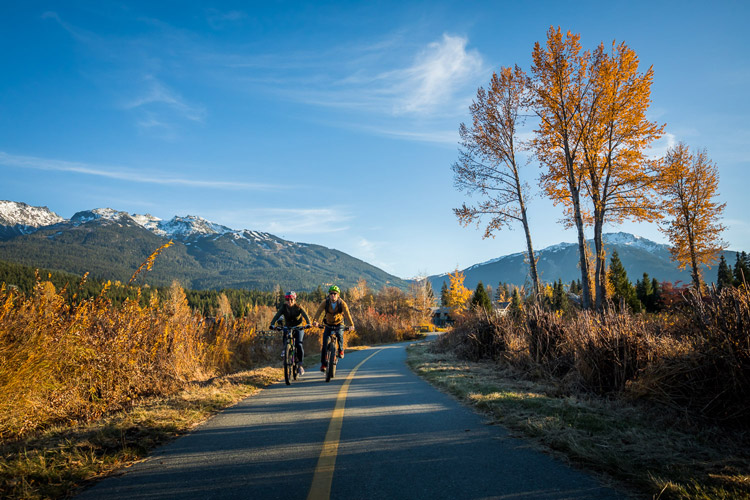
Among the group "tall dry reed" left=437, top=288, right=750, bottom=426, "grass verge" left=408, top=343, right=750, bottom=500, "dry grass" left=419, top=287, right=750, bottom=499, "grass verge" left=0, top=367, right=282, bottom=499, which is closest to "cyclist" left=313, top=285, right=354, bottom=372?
"dry grass" left=419, top=287, right=750, bottom=499

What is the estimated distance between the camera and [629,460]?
12.2 feet

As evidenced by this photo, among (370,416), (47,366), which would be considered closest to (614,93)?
(370,416)

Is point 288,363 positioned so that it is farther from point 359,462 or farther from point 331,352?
point 359,462

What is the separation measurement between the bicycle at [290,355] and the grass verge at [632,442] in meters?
4.45

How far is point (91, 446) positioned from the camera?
14.1 ft

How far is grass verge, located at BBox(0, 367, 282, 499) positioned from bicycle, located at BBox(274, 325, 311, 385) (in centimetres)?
243

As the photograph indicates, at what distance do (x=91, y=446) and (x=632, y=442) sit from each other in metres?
5.81

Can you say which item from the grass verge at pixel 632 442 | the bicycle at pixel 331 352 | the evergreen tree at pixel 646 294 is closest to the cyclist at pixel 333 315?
the bicycle at pixel 331 352

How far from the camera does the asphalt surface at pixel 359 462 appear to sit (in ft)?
10.7

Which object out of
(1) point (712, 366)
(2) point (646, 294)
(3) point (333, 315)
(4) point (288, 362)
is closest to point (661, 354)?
(1) point (712, 366)

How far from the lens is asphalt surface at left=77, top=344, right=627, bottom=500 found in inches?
128

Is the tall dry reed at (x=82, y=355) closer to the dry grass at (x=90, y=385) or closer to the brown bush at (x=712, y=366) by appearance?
the dry grass at (x=90, y=385)

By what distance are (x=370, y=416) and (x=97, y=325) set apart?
5078mm

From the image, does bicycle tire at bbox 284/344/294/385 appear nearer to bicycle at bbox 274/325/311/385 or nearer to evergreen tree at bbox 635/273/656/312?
bicycle at bbox 274/325/311/385
